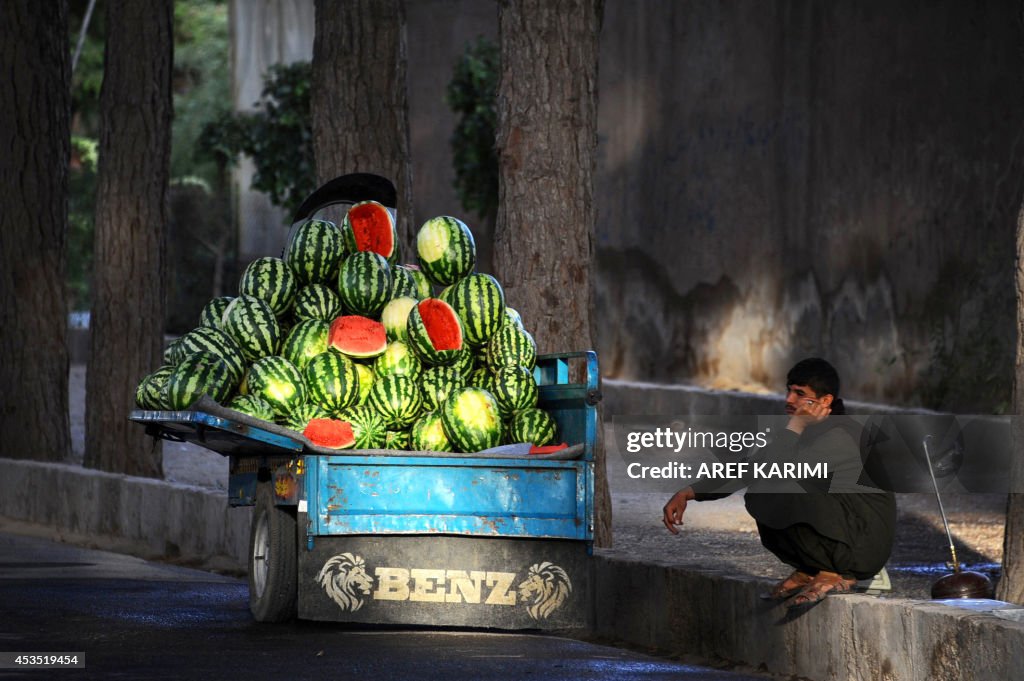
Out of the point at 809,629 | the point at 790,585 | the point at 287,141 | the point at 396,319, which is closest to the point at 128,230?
the point at 396,319

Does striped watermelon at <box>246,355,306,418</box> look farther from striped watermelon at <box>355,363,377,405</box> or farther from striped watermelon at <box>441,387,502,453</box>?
striped watermelon at <box>441,387,502,453</box>

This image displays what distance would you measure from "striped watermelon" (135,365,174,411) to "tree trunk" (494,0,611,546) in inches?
104

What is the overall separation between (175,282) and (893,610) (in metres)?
31.5

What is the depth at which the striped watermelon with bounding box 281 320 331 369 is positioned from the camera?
10969 millimetres

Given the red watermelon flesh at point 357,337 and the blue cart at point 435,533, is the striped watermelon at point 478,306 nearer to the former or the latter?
the red watermelon flesh at point 357,337

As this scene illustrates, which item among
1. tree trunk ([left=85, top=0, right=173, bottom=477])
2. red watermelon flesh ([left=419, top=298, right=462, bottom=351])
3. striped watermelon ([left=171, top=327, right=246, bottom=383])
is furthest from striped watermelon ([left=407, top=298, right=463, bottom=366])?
tree trunk ([left=85, top=0, right=173, bottom=477])

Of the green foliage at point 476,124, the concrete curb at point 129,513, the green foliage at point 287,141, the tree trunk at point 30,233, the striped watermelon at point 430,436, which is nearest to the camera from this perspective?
the striped watermelon at point 430,436

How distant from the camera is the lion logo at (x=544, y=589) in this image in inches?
396

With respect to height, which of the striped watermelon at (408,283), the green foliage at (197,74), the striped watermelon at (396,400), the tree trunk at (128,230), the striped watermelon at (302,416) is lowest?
the striped watermelon at (302,416)

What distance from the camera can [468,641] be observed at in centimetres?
991

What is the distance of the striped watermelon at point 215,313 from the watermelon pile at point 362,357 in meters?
0.01

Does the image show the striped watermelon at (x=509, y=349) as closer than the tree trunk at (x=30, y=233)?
Yes

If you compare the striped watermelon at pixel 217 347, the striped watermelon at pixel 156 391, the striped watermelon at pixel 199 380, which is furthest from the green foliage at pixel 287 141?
the striped watermelon at pixel 199 380

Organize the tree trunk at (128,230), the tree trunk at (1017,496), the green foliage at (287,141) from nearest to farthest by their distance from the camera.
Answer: the tree trunk at (1017,496)
the tree trunk at (128,230)
the green foliage at (287,141)
